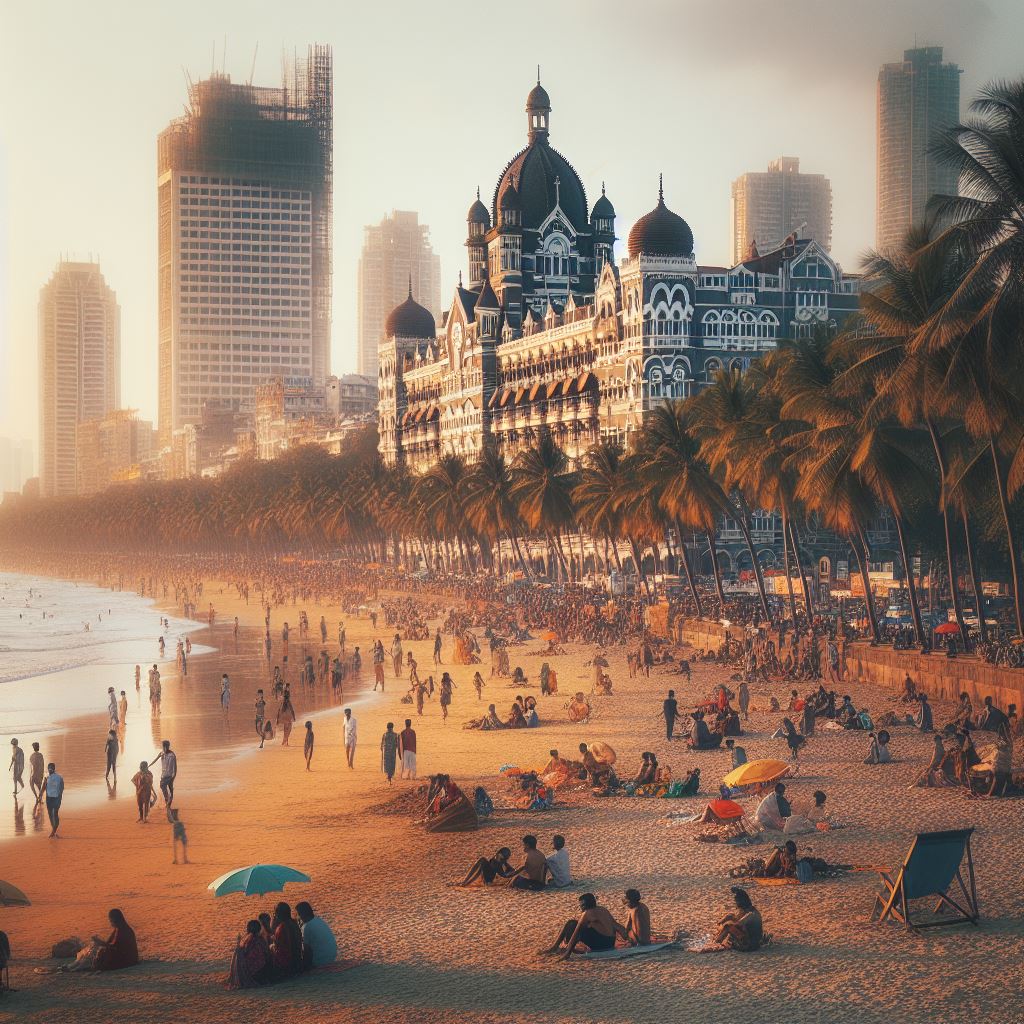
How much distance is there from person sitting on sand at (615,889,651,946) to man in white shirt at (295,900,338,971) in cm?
392

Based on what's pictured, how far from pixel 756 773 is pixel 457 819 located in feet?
19.2

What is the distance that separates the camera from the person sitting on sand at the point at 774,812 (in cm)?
2420

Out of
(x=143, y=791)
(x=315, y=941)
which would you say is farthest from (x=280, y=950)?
(x=143, y=791)

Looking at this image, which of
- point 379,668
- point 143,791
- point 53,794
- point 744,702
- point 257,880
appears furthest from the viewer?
point 379,668

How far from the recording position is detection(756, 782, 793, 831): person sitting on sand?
24203mm

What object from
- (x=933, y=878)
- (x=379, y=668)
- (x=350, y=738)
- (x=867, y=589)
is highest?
(x=867, y=589)

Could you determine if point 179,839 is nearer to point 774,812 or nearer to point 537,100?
point 774,812

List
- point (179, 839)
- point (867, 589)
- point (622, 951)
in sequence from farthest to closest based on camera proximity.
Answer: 1. point (867, 589)
2. point (179, 839)
3. point (622, 951)

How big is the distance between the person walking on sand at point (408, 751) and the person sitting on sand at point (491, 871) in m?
9.40

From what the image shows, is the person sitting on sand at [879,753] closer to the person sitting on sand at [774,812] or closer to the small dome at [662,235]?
the person sitting on sand at [774,812]

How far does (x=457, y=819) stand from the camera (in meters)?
26.4

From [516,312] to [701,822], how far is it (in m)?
104

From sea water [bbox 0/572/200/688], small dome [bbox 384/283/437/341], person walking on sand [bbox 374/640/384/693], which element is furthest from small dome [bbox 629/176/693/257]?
small dome [bbox 384/283/437/341]

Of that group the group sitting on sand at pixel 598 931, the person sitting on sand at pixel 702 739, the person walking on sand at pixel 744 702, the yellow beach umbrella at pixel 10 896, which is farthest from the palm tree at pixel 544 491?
the group sitting on sand at pixel 598 931
